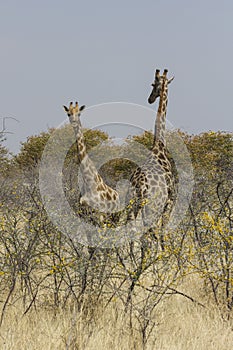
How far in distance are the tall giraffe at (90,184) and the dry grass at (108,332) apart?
1.83m

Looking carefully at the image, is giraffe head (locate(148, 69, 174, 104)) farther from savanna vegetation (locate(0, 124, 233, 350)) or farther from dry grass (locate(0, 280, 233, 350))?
dry grass (locate(0, 280, 233, 350))

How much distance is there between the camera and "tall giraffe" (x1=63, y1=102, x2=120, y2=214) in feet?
21.5

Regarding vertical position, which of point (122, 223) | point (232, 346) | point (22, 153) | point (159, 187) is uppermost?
point (22, 153)

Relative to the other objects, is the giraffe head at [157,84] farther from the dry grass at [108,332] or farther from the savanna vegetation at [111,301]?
the dry grass at [108,332]

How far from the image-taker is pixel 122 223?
16.4 feet

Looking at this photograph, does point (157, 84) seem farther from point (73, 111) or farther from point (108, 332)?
point (108, 332)

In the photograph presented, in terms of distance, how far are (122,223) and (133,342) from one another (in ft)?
3.48

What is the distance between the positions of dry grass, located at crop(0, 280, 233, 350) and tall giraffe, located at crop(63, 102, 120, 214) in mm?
1830

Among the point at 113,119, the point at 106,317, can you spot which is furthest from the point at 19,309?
the point at 113,119

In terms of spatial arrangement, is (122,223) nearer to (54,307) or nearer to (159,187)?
(54,307)

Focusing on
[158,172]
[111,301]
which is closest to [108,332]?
[111,301]

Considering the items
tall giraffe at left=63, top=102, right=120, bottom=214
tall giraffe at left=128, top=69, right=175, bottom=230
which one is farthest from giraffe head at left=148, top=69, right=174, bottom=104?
tall giraffe at left=63, top=102, right=120, bottom=214

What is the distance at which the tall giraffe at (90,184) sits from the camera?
6540mm

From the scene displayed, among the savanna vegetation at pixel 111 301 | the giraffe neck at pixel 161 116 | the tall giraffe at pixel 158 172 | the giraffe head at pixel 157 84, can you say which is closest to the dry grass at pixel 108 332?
the savanna vegetation at pixel 111 301
